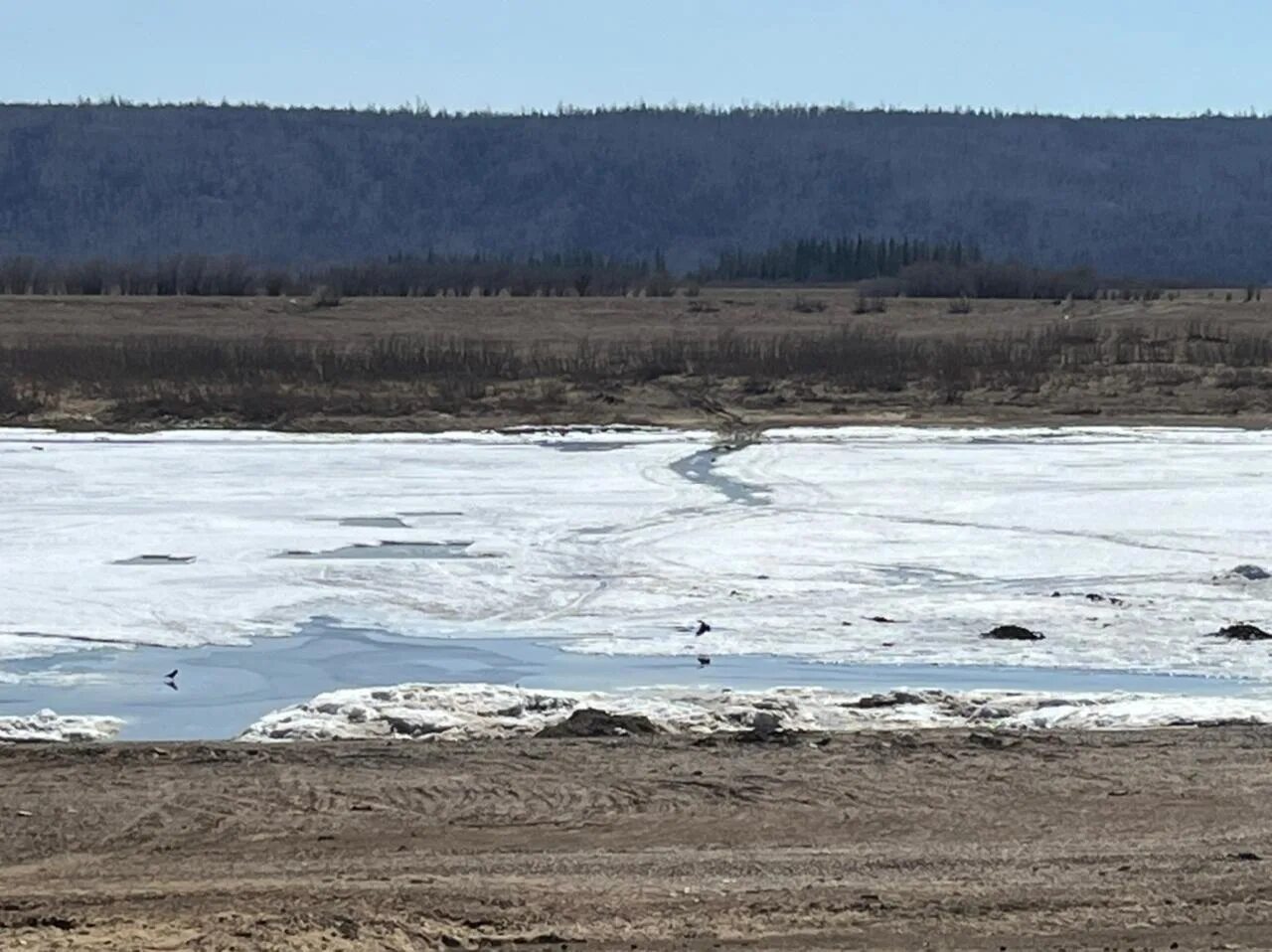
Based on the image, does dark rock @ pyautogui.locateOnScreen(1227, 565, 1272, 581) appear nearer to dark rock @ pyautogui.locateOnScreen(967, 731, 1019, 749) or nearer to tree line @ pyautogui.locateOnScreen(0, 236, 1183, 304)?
dark rock @ pyautogui.locateOnScreen(967, 731, 1019, 749)

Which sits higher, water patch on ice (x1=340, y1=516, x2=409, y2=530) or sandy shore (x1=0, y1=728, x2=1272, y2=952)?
sandy shore (x1=0, y1=728, x2=1272, y2=952)

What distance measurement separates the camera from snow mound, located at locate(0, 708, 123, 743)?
1113 centimetres

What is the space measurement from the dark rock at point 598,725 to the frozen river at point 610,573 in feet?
5.06

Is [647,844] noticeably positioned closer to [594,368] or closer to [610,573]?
[610,573]

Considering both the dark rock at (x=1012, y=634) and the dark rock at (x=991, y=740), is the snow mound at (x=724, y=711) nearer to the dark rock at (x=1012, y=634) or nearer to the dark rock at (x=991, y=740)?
the dark rock at (x=991, y=740)

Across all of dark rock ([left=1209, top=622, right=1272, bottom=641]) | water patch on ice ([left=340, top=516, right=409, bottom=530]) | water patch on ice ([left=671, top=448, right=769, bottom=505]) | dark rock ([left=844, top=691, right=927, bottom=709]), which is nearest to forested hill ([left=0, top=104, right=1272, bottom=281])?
water patch on ice ([left=671, top=448, right=769, bottom=505])

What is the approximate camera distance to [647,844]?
Answer: 871cm

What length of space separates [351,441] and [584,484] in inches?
347

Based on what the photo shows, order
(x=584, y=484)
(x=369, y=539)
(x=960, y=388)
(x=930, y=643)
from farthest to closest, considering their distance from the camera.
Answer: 1. (x=960, y=388)
2. (x=584, y=484)
3. (x=369, y=539)
4. (x=930, y=643)

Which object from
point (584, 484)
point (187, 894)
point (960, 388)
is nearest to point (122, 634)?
point (187, 894)

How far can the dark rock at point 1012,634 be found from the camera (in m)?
14.4

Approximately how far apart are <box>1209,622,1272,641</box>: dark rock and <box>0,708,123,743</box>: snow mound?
283 inches

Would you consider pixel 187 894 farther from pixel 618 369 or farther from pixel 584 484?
pixel 618 369

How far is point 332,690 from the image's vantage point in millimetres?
12703
